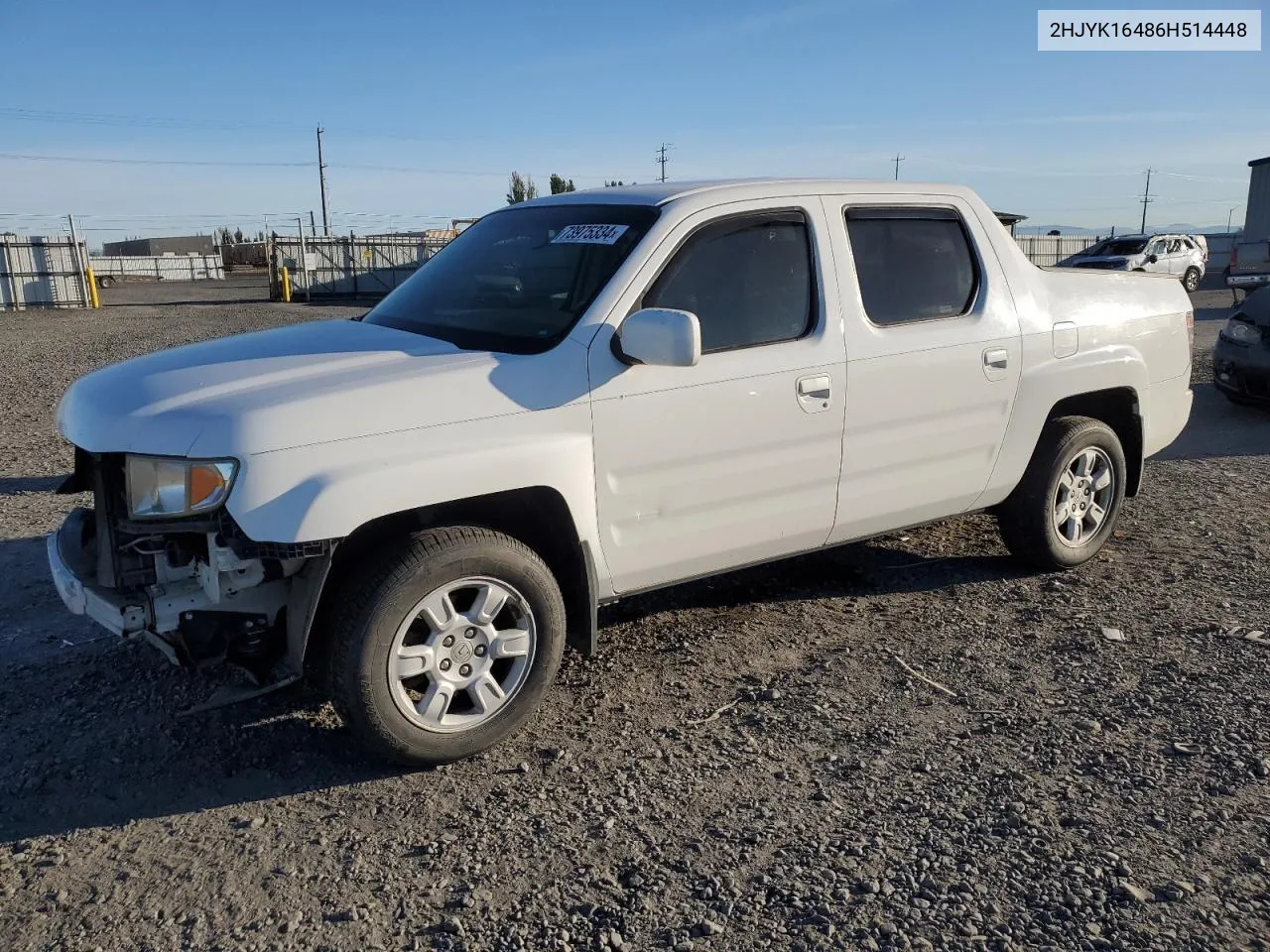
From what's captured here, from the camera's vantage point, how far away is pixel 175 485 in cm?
306

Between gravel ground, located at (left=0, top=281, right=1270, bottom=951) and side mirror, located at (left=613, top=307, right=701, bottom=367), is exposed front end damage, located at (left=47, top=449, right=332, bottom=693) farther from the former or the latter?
side mirror, located at (left=613, top=307, right=701, bottom=367)

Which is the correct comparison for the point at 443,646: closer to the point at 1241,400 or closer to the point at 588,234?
the point at 588,234

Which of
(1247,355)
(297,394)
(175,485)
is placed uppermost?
(297,394)

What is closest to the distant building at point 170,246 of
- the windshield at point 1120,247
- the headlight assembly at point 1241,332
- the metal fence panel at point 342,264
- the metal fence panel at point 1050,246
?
the metal fence panel at point 342,264

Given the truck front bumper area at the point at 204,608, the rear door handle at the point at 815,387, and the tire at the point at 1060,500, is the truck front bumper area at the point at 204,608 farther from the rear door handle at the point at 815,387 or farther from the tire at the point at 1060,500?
the tire at the point at 1060,500

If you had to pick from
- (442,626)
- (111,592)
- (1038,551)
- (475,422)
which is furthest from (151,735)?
(1038,551)

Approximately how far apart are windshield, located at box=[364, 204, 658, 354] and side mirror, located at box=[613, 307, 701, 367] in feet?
0.93

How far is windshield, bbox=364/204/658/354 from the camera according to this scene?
12.2 feet

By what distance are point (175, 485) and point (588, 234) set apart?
5.90 ft

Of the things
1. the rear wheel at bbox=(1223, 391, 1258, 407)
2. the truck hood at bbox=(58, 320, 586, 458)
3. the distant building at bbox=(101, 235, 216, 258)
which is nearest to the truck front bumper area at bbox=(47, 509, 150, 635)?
the truck hood at bbox=(58, 320, 586, 458)

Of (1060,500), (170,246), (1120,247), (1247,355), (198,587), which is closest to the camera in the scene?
(198,587)

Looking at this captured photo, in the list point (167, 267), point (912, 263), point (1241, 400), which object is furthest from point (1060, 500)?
point (167, 267)

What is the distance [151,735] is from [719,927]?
2207 mm

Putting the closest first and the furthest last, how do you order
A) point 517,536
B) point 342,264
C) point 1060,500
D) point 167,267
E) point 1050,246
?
1. point 517,536
2. point 1060,500
3. point 342,264
4. point 1050,246
5. point 167,267
